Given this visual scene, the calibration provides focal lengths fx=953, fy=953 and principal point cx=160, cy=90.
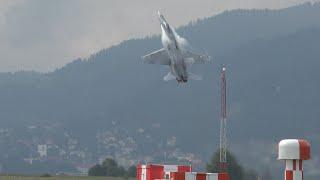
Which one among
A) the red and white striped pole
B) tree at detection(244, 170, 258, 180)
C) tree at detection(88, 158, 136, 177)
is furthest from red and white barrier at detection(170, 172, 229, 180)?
tree at detection(88, 158, 136, 177)

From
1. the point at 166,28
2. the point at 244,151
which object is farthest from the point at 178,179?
the point at 244,151

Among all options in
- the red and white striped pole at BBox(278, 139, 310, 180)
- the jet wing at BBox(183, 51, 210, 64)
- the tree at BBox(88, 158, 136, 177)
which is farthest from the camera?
the tree at BBox(88, 158, 136, 177)

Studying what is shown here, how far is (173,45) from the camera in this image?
4231cm

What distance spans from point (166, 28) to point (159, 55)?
39.6 ft

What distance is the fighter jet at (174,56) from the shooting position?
39.6 meters

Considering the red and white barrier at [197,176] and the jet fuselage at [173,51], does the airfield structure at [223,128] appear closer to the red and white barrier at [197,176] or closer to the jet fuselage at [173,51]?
the red and white barrier at [197,176]

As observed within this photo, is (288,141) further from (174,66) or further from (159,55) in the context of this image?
(159,55)

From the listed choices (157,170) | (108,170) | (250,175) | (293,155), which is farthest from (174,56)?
→ (108,170)

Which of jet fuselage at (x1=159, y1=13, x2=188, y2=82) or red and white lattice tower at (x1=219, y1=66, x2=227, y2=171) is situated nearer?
red and white lattice tower at (x1=219, y1=66, x2=227, y2=171)

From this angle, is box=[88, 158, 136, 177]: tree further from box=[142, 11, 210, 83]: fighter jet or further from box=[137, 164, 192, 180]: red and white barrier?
box=[137, 164, 192, 180]: red and white barrier

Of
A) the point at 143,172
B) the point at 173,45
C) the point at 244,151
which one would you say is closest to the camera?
the point at 143,172

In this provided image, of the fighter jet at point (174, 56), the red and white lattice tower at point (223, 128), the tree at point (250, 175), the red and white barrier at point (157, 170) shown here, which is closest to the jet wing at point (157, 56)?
the fighter jet at point (174, 56)

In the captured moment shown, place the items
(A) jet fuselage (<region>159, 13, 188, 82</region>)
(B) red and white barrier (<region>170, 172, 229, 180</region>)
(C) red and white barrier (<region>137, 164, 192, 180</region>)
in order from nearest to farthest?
(B) red and white barrier (<region>170, 172, 229, 180</region>)
(C) red and white barrier (<region>137, 164, 192, 180</region>)
(A) jet fuselage (<region>159, 13, 188, 82</region>)

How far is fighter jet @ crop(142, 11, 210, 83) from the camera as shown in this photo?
3962cm
